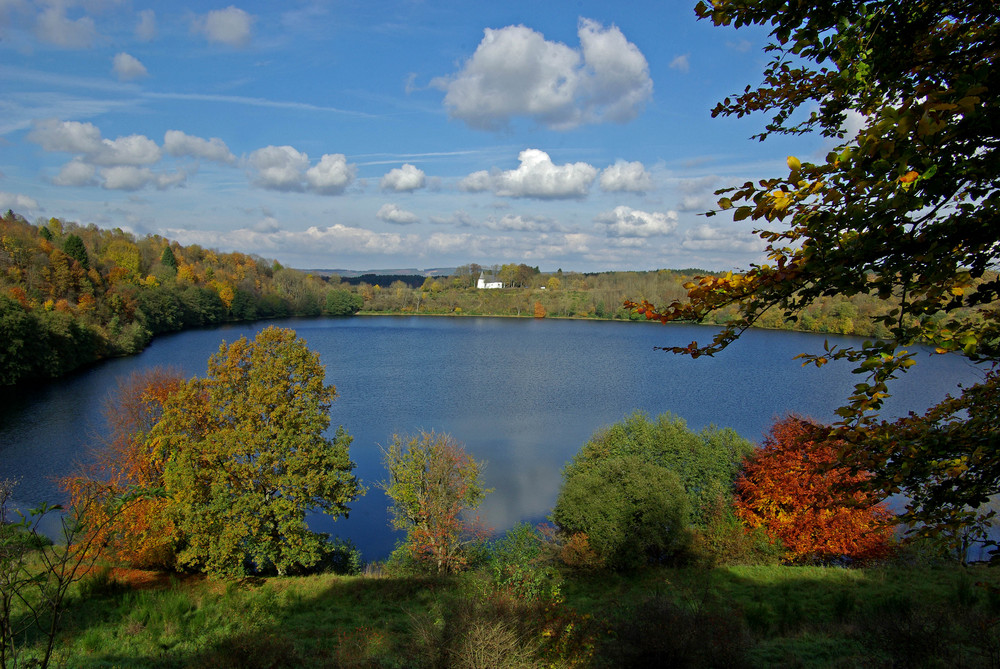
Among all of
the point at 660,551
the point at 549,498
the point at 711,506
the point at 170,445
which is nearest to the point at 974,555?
the point at 711,506

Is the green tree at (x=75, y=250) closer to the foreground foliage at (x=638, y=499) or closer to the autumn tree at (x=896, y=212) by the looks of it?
the foreground foliage at (x=638, y=499)

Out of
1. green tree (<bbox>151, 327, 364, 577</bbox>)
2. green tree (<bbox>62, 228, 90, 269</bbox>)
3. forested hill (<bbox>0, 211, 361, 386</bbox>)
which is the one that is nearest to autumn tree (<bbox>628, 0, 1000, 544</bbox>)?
green tree (<bbox>151, 327, 364, 577</bbox>)

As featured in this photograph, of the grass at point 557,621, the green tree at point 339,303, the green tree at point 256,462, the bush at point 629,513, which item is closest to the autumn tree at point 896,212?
the grass at point 557,621

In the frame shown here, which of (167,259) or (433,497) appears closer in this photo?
(433,497)

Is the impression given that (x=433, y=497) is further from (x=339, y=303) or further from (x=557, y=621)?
(x=339, y=303)

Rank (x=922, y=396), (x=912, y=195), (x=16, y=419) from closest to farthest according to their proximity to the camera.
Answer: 1. (x=912, y=195)
2. (x=16, y=419)
3. (x=922, y=396)

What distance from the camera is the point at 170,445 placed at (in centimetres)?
1397

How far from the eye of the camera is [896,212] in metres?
2.21

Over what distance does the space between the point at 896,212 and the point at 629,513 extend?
1245cm

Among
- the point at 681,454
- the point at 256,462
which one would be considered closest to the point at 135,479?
the point at 256,462

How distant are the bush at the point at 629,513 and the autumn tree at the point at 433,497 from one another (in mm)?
2826

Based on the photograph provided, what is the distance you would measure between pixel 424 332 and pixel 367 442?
158 feet

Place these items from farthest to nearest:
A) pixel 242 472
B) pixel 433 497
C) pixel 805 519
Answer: pixel 433 497
pixel 805 519
pixel 242 472

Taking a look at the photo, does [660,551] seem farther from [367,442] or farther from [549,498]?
[367,442]
